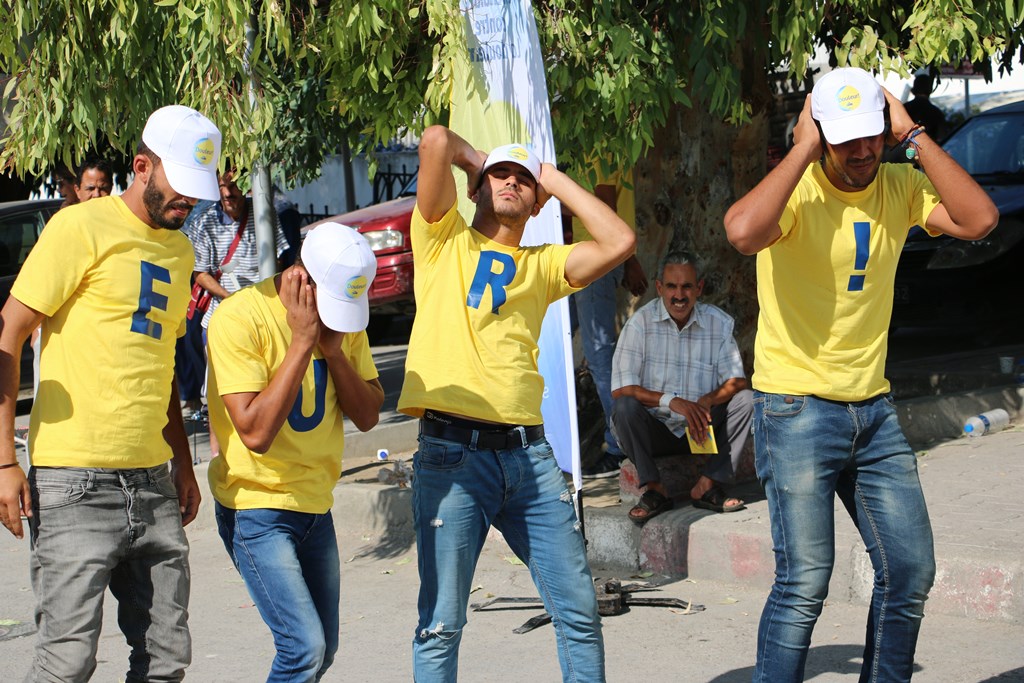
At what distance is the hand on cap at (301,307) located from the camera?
3.75 metres

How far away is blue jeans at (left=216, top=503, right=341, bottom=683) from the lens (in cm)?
374

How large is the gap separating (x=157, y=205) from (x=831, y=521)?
2.24m

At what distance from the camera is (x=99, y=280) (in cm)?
378

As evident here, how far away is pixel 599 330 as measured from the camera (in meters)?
8.23

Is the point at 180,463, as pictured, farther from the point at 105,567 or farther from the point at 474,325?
the point at 474,325

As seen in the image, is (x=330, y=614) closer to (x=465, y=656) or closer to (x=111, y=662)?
(x=465, y=656)

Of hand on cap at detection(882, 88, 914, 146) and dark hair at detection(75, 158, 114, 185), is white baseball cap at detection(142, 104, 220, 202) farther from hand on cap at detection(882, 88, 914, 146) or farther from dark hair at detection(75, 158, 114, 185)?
dark hair at detection(75, 158, 114, 185)

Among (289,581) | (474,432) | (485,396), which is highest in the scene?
(485,396)

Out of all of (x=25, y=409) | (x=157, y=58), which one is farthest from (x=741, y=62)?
(x=25, y=409)

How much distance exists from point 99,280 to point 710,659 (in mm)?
2840

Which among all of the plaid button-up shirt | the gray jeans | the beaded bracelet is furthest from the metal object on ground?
the beaded bracelet

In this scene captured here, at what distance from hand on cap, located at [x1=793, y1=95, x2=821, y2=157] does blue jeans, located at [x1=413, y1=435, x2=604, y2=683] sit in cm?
124

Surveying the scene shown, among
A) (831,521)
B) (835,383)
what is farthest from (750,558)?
(835,383)

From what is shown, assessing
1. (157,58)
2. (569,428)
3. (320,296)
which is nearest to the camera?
Result: (320,296)
